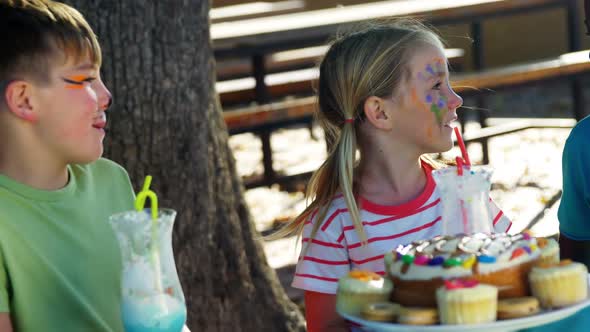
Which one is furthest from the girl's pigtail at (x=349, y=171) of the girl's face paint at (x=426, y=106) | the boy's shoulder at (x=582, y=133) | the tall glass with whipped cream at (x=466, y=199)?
the boy's shoulder at (x=582, y=133)

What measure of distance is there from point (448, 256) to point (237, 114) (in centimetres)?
375

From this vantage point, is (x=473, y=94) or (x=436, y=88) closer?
(x=436, y=88)

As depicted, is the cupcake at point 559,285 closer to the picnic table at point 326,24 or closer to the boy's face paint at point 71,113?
the boy's face paint at point 71,113

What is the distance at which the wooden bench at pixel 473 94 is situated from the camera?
572 centimetres

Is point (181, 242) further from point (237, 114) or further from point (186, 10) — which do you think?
point (237, 114)

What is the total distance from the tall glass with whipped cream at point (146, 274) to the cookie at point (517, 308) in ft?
2.05

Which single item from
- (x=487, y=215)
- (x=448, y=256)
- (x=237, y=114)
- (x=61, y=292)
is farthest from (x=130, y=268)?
(x=237, y=114)

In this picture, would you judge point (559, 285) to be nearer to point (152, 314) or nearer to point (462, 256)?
point (462, 256)

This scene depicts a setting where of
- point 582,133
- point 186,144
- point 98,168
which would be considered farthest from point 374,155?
point 186,144

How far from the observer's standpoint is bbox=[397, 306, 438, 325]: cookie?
1809 millimetres

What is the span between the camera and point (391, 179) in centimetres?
274

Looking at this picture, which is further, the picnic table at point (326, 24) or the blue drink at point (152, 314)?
the picnic table at point (326, 24)

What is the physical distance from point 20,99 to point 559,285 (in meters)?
1.24

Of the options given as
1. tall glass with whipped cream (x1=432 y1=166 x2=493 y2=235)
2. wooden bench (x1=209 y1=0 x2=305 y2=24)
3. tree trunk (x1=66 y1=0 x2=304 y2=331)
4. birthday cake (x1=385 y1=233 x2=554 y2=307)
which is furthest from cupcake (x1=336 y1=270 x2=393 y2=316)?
wooden bench (x1=209 y1=0 x2=305 y2=24)
